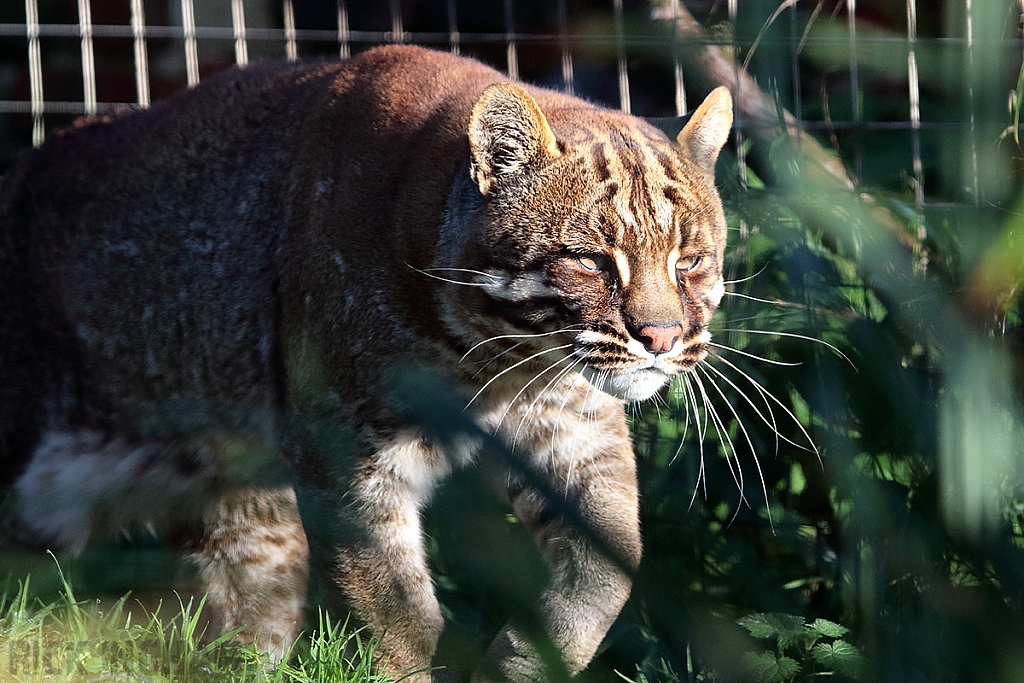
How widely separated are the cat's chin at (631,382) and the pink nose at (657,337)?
64 mm

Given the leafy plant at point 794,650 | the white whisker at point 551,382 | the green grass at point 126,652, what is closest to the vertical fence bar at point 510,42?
the white whisker at point 551,382

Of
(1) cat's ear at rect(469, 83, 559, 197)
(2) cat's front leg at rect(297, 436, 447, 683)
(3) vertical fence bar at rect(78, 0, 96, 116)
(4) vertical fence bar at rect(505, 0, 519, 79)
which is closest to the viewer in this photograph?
(1) cat's ear at rect(469, 83, 559, 197)

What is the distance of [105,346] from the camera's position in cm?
389

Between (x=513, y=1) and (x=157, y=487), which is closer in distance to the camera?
(x=157, y=487)

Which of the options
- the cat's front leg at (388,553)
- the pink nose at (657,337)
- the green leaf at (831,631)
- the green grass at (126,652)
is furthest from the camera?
the cat's front leg at (388,553)

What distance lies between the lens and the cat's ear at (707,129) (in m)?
3.28

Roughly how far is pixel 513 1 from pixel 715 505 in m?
3.02

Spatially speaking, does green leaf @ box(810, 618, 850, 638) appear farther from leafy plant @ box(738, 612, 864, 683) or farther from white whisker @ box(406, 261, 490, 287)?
white whisker @ box(406, 261, 490, 287)

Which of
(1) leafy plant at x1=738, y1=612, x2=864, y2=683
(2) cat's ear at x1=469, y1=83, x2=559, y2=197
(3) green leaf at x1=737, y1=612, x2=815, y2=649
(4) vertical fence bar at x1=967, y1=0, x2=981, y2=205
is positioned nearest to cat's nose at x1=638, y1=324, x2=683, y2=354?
(2) cat's ear at x1=469, y1=83, x2=559, y2=197

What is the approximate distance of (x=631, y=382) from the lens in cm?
286

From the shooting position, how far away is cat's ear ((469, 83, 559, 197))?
116 inches

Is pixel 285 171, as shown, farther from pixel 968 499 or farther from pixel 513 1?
pixel 968 499

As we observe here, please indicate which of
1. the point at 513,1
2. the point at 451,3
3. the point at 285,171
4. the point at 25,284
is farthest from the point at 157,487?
the point at 513,1

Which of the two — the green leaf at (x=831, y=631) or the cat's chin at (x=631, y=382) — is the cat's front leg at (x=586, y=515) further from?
the green leaf at (x=831, y=631)
